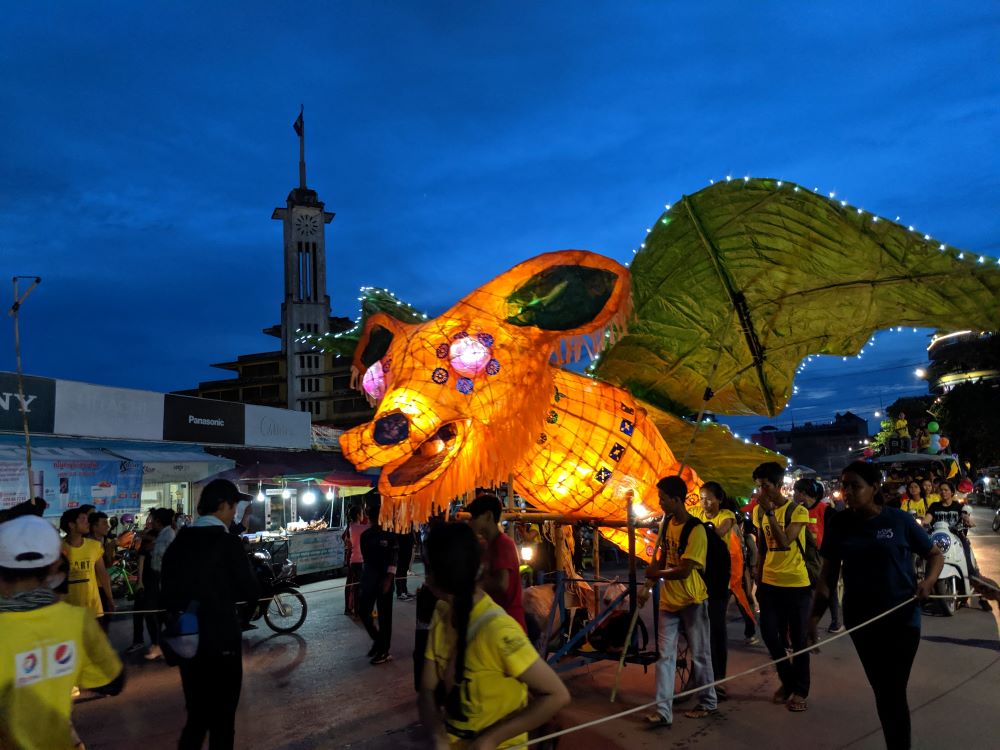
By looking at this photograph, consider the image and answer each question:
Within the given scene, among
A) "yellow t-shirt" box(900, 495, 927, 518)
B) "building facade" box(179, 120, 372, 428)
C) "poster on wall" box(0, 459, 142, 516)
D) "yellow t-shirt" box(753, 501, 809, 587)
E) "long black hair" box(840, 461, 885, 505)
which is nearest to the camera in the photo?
"long black hair" box(840, 461, 885, 505)

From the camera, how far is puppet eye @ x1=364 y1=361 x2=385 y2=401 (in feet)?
16.8

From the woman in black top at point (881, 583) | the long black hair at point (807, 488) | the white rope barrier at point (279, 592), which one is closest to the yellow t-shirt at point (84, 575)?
the white rope barrier at point (279, 592)

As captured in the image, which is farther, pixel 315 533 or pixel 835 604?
pixel 315 533

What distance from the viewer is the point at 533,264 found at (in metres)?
4.88

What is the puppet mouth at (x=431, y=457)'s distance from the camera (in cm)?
458

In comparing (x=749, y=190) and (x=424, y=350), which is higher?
(x=749, y=190)

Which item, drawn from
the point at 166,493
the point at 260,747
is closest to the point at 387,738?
the point at 260,747

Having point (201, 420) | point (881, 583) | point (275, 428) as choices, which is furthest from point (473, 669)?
point (275, 428)

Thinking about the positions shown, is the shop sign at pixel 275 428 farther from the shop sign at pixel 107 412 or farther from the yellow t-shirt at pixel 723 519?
the yellow t-shirt at pixel 723 519

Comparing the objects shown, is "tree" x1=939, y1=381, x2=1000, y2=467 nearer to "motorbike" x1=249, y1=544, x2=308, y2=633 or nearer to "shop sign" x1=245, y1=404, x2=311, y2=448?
"shop sign" x1=245, y1=404, x2=311, y2=448

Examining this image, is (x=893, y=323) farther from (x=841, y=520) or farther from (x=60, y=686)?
(x=60, y=686)

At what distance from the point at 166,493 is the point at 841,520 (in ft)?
48.4

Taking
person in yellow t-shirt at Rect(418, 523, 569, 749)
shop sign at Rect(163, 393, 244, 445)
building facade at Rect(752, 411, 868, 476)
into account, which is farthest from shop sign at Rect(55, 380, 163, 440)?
building facade at Rect(752, 411, 868, 476)

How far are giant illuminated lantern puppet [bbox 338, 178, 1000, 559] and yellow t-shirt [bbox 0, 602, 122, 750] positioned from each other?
2339mm
